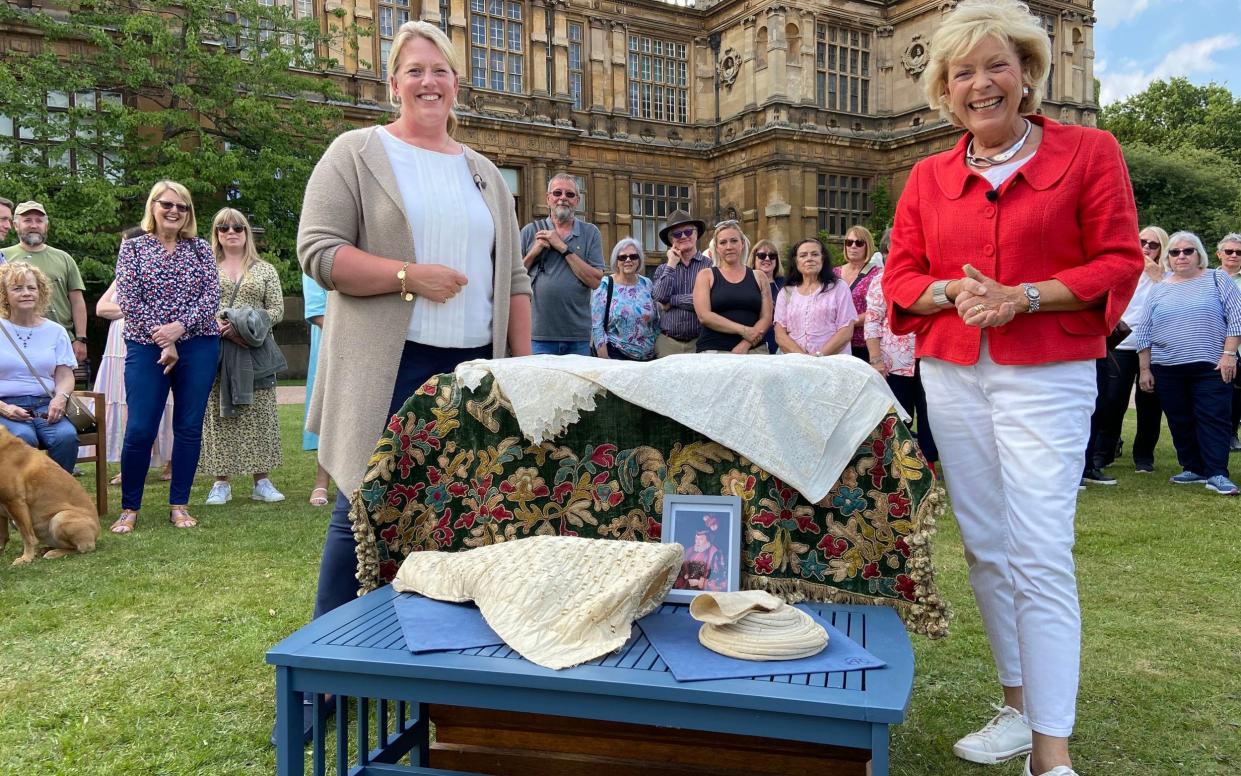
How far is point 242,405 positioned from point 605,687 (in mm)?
6068

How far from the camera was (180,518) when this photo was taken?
6.03 m

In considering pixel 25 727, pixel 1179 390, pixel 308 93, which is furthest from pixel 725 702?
pixel 308 93

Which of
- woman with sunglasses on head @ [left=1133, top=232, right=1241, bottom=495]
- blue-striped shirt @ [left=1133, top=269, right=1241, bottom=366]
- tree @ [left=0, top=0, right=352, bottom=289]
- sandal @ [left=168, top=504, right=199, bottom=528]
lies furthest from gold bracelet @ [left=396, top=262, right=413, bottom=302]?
tree @ [left=0, top=0, right=352, bottom=289]

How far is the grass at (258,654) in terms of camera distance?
2.76m

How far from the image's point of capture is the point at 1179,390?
25.7ft

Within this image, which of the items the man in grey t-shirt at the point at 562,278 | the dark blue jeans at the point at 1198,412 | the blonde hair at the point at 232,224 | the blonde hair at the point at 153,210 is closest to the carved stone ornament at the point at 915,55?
→ the dark blue jeans at the point at 1198,412

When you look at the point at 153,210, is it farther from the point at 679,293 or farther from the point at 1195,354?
the point at 1195,354

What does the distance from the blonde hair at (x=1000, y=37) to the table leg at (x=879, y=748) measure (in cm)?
180

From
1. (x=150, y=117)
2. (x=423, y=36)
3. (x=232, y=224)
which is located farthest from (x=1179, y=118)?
(x=423, y=36)

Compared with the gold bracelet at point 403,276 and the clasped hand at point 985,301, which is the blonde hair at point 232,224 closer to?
the gold bracelet at point 403,276

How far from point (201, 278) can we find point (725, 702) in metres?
5.39

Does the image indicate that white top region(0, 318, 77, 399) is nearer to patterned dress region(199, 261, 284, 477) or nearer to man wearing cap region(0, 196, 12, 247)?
patterned dress region(199, 261, 284, 477)

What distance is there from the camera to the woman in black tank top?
722 centimetres

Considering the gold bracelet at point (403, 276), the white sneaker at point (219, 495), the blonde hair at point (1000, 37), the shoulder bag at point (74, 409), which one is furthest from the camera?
the white sneaker at point (219, 495)
